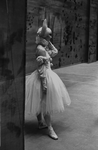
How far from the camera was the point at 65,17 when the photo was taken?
1251 centimetres

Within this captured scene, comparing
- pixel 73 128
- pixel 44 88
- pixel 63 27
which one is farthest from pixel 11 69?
pixel 63 27

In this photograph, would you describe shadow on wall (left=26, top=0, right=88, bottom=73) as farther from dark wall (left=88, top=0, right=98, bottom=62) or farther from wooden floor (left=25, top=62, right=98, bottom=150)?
wooden floor (left=25, top=62, right=98, bottom=150)

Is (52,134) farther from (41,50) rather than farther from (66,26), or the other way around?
(66,26)

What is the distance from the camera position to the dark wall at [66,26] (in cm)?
1013

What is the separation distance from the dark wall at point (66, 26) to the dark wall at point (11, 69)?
7520 mm

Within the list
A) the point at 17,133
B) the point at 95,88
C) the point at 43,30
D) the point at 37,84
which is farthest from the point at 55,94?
the point at 95,88

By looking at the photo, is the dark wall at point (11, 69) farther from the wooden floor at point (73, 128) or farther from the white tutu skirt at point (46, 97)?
the white tutu skirt at point (46, 97)

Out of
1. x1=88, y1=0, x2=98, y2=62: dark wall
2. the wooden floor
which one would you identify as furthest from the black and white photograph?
x1=88, y1=0, x2=98, y2=62: dark wall

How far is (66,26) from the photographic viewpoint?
41.8 feet

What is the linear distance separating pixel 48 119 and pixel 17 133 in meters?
1.78

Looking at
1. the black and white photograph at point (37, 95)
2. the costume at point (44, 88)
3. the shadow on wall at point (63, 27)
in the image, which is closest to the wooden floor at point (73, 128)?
the black and white photograph at point (37, 95)

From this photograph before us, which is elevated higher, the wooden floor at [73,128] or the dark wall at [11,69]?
the dark wall at [11,69]

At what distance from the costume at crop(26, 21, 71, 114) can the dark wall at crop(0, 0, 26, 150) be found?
5.46ft

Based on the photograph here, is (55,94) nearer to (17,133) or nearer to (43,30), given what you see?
(43,30)
